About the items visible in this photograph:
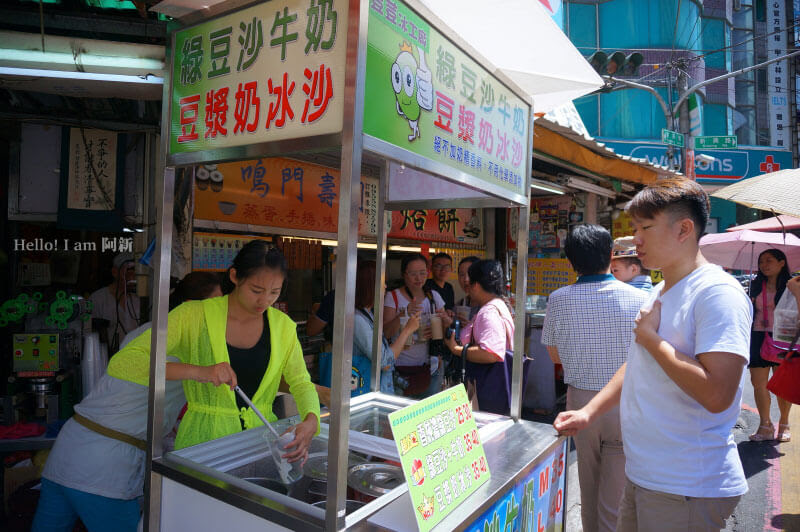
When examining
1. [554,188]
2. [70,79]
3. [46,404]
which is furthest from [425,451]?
[554,188]

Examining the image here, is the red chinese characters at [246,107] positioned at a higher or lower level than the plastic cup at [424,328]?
higher

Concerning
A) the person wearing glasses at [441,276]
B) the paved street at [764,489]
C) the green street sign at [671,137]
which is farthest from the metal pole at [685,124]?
the person wearing glasses at [441,276]

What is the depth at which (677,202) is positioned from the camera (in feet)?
5.85

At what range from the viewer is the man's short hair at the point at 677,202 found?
1.79 metres

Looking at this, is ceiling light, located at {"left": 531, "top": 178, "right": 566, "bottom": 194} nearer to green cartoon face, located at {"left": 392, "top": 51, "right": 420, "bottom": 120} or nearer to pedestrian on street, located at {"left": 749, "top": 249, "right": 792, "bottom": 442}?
pedestrian on street, located at {"left": 749, "top": 249, "right": 792, "bottom": 442}

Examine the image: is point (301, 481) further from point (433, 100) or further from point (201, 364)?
point (433, 100)

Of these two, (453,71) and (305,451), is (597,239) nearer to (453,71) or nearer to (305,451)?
(453,71)

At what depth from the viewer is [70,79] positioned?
9.50ft

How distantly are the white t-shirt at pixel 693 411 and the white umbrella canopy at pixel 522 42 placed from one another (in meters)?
1.09

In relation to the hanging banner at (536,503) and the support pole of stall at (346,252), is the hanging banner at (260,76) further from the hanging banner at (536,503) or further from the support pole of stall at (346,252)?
the hanging banner at (536,503)

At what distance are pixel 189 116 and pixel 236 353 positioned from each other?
3.24 feet

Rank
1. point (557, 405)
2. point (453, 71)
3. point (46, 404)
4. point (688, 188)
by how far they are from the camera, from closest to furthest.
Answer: point (453, 71)
point (688, 188)
point (46, 404)
point (557, 405)

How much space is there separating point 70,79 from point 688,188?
3.35 m

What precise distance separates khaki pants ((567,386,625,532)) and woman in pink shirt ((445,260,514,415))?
2.04 feet
